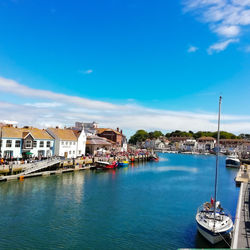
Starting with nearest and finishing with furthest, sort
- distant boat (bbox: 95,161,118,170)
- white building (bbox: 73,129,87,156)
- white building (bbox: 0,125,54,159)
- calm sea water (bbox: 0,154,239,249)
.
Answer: calm sea water (bbox: 0,154,239,249)
white building (bbox: 0,125,54,159)
distant boat (bbox: 95,161,118,170)
white building (bbox: 73,129,87,156)

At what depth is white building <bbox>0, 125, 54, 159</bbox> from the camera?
4925cm

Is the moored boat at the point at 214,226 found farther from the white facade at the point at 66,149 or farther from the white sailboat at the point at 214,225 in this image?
the white facade at the point at 66,149

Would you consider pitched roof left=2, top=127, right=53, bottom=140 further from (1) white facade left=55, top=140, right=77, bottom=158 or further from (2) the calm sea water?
(2) the calm sea water

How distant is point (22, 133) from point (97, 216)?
3475 centimetres

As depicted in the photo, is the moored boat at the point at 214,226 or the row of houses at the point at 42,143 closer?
the moored boat at the point at 214,226

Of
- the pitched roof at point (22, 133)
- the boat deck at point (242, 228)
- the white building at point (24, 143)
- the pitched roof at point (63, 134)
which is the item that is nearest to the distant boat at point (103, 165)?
the pitched roof at point (63, 134)

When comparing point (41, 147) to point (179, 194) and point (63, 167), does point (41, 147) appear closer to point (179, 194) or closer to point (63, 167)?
point (63, 167)

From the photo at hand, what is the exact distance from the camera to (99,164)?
65.3m

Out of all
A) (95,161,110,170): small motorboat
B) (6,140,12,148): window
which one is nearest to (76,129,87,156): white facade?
(95,161,110,170): small motorboat

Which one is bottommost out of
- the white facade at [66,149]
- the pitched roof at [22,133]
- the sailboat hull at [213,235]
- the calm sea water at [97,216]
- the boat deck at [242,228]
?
the calm sea water at [97,216]

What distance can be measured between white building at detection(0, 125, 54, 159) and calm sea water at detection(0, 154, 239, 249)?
40.8 ft

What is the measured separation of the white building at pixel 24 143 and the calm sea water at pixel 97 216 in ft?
40.8

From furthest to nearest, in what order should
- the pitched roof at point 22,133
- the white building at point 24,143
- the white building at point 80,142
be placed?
1. the white building at point 80,142
2. the pitched roof at point 22,133
3. the white building at point 24,143

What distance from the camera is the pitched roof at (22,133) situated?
164 ft
